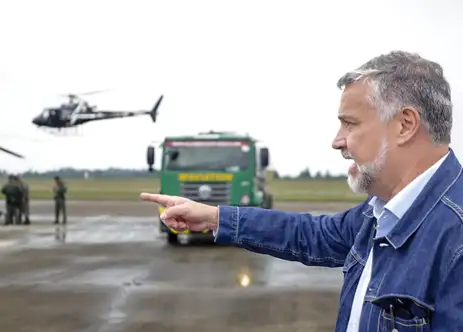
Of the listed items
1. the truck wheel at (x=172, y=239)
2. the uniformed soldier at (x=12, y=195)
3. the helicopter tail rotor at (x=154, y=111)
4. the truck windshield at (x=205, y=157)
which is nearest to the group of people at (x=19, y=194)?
the uniformed soldier at (x=12, y=195)

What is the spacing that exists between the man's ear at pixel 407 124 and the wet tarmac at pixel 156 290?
5194 millimetres

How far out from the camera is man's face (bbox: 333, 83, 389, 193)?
1793 millimetres

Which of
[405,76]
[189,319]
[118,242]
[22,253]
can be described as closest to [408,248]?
[405,76]

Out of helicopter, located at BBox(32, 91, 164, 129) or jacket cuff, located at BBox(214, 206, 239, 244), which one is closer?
jacket cuff, located at BBox(214, 206, 239, 244)

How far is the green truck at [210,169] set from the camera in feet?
52.0

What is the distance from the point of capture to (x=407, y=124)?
174 cm

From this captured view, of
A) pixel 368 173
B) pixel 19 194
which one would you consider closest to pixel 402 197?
pixel 368 173

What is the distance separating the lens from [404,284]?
1.59m

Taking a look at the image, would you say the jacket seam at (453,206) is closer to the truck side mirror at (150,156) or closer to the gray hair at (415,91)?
the gray hair at (415,91)

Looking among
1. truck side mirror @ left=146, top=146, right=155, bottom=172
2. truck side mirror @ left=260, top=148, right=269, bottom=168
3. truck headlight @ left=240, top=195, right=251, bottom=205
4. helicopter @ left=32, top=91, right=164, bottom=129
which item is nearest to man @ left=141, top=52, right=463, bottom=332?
truck side mirror @ left=146, top=146, right=155, bottom=172

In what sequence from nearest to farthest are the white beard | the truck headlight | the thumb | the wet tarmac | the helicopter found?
1. the white beard
2. the thumb
3. the wet tarmac
4. the truck headlight
5. the helicopter

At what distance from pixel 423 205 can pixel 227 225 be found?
0.78 meters

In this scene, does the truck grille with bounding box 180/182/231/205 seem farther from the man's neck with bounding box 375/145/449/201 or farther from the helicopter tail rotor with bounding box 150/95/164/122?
the helicopter tail rotor with bounding box 150/95/164/122

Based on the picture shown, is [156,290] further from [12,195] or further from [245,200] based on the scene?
[12,195]
